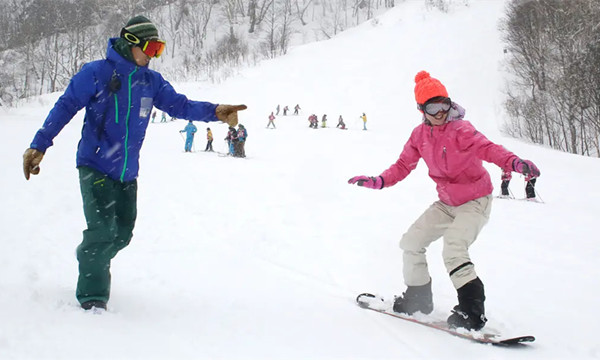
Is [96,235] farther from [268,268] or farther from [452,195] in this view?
[452,195]

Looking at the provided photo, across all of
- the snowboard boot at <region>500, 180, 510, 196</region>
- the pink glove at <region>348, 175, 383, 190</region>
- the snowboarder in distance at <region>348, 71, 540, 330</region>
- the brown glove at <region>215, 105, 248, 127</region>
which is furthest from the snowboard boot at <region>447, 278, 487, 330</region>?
the snowboard boot at <region>500, 180, 510, 196</region>

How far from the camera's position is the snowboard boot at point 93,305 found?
242cm

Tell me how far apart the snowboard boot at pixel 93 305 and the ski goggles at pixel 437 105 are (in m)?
2.47

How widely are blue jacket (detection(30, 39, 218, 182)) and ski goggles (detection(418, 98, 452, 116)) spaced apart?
1.92 m

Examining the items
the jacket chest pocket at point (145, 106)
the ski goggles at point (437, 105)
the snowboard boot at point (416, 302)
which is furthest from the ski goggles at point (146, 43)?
the snowboard boot at point (416, 302)

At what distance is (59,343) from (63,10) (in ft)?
192

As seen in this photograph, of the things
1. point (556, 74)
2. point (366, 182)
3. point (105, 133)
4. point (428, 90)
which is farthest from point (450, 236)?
point (556, 74)

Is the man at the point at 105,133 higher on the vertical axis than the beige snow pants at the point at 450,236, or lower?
higher

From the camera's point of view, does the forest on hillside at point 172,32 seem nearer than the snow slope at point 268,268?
No

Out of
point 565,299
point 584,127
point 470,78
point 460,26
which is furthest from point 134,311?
point 460,26

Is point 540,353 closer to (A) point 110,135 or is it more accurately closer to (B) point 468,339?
(B) point 468,339

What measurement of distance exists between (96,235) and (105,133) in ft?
2.07

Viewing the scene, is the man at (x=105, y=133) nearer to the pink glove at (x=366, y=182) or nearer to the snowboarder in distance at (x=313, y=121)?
the pink glove at (x=366, y=182)

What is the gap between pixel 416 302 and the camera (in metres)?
3.05
